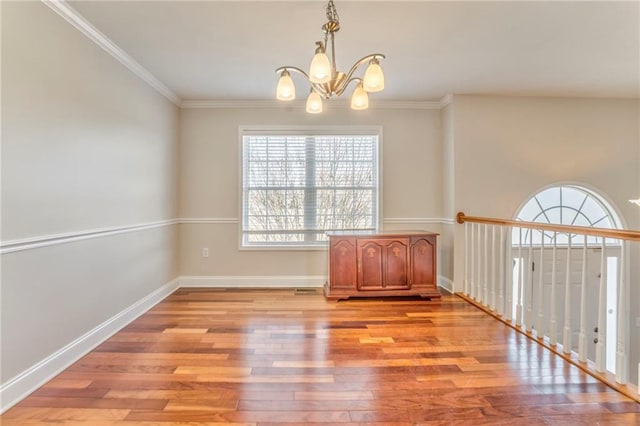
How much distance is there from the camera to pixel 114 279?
2857 mm

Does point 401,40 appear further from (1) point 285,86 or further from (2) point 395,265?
(2) point 395,265

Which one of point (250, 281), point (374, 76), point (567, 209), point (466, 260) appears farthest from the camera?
point (250, 281)

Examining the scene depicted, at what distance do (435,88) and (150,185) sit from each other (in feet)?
10.5

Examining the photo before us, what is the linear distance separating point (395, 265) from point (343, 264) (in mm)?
571

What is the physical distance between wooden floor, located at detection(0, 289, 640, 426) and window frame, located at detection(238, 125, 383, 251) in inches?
51.8

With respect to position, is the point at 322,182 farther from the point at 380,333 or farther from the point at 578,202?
the point at 578,202

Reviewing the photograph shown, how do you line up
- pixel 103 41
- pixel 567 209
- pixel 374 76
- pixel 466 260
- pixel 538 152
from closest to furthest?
pixel 374 76, pixel 103 41, pixel 466 260, pixel 538 152, pixel 567 209

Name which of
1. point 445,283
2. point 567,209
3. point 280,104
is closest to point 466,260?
point 445,283

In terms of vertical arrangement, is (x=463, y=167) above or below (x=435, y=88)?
below

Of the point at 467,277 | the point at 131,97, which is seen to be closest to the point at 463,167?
the point at 467,277

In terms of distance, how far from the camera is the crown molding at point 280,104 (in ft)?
14.0

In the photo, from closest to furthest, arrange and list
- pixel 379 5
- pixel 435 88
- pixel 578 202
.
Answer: pixel 379 5 → pixel 435 88 → pixel 578 202

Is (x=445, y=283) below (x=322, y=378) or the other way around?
the other way around

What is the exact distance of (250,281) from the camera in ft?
14.4
